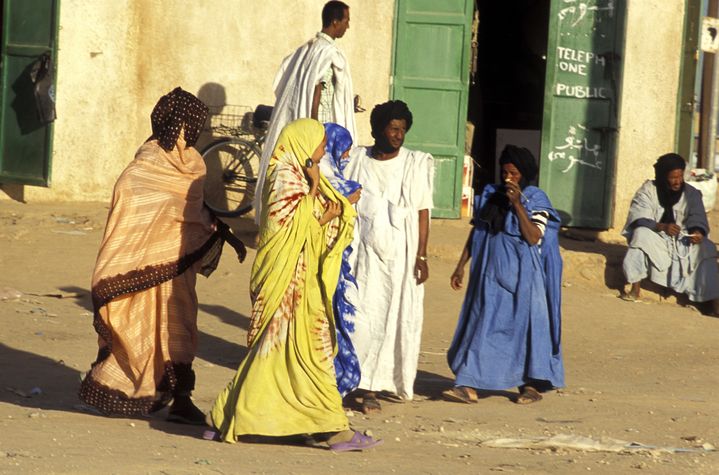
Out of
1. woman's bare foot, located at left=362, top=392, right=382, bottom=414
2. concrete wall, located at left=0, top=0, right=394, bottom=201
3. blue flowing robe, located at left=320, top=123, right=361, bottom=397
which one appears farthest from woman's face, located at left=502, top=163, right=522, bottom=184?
concrete wall, located at left=0, top=0, right=394, bottom=201

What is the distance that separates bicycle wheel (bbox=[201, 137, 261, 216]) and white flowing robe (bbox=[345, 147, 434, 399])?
472cm

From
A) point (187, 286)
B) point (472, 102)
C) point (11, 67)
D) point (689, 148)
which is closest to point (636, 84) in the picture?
point (689, 148)

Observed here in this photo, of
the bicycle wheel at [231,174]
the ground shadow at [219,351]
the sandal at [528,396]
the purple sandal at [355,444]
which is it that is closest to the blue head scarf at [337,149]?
the purple sandal at [355,444]

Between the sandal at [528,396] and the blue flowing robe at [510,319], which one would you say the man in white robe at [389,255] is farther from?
the sandal at [528,396]

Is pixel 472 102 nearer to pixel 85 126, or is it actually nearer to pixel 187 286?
pixel 85 126

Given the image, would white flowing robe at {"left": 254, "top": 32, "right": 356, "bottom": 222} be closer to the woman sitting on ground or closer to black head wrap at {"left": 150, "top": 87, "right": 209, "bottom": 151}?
the woman sitting on ground

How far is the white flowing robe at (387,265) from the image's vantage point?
24.7 feet

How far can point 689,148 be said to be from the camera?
41.3 feet

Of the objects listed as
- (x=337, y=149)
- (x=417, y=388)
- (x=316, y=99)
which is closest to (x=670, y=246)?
(x=316, y=99)

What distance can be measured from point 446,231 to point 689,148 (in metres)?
2.30

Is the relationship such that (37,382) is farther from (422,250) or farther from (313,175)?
(313,175)

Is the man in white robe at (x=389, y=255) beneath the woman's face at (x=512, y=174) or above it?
beneath

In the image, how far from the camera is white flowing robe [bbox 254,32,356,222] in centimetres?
1013

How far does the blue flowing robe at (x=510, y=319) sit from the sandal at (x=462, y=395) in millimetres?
62
